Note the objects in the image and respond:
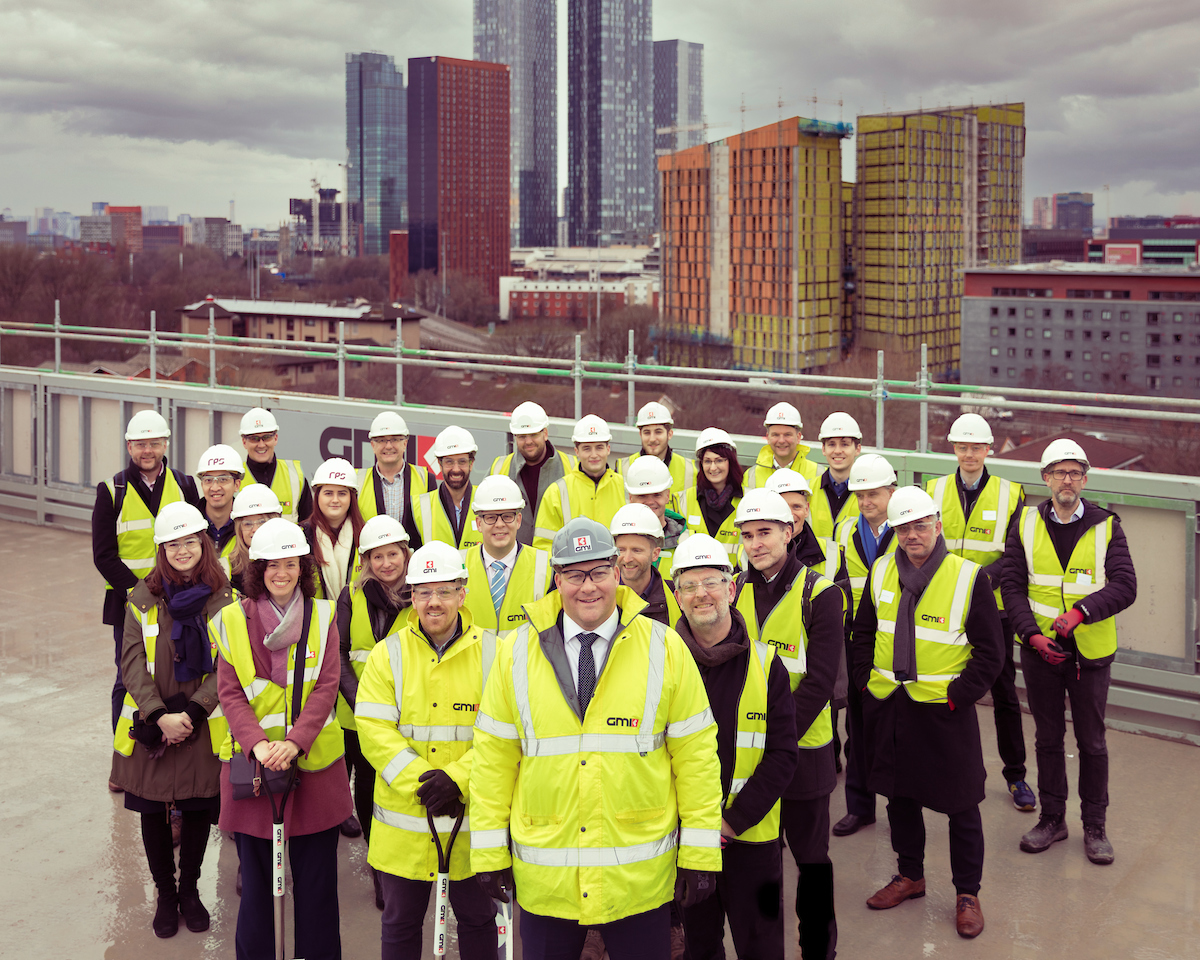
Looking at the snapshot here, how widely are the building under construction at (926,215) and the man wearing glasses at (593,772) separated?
12722 cm

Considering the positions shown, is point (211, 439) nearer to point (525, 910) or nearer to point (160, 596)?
point (160, 596)

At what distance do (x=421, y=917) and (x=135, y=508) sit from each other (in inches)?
152

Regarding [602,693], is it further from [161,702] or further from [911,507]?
[161,702]

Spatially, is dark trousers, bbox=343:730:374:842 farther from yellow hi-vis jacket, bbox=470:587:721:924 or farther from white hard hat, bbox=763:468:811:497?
white hard hat, bbox=763:468:811:497

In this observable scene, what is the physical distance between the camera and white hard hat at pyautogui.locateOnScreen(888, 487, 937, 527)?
5.28 metres

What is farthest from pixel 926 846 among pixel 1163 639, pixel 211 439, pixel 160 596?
pixel 211 439

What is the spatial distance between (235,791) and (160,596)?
1.09m

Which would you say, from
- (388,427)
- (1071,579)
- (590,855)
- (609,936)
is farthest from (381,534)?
(1071,579)

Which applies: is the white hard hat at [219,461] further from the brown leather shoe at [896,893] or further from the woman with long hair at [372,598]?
the brown leather shoe at [896,893]

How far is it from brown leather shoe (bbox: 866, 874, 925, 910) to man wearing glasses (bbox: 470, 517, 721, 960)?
7.34 feet

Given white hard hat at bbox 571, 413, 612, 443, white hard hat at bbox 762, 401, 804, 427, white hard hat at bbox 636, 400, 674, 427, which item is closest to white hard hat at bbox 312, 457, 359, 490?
white hard hat at bbox 571, 413, 612, 443

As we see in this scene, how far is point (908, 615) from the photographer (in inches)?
211

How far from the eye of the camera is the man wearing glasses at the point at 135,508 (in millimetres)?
6996

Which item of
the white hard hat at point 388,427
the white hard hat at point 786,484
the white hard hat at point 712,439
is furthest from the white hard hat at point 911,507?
the white hard hat at point 388,427
